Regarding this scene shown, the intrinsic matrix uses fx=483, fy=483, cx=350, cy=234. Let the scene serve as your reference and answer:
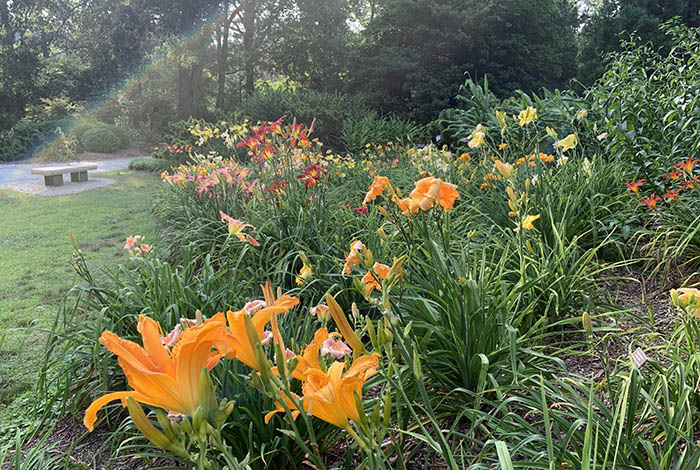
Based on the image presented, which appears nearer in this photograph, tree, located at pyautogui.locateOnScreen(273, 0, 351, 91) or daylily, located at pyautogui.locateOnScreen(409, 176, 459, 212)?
daylily, located at pyautogui.locateOnScreen(409, 176, 459, 212)

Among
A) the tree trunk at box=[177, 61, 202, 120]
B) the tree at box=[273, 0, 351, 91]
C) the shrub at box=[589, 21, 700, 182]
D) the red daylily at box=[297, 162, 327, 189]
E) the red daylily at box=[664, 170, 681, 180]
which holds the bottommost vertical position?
the red daylily at box=[664, 170, 681, 180]

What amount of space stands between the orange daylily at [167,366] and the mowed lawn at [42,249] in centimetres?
143

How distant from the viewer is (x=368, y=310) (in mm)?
2246

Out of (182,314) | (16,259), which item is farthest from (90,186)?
(182,314)

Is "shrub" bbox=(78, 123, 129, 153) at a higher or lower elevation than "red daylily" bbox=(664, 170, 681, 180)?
higher

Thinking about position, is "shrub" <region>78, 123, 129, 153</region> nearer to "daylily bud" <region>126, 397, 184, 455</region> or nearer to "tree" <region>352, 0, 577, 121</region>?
"tree" <region>352, 0, 577, 121</region>

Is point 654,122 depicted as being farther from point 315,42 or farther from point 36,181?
point 315,42

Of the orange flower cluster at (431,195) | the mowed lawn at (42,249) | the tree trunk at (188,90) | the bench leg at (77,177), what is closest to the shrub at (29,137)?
the tree trunk at (188,90)

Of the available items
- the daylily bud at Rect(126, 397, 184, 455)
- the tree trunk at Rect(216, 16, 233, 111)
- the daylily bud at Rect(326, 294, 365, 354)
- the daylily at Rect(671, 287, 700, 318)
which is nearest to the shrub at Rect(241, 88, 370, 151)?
the tree trunk at Rect(216, 16, 233, 111)

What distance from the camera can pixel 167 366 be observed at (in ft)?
2.02

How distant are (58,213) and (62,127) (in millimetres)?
10879

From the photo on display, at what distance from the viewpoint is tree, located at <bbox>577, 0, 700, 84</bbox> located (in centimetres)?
1617

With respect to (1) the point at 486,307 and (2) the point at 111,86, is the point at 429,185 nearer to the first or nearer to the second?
(1) the point at 486,307

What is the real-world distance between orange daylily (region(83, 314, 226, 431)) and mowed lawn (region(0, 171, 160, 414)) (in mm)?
1434
